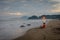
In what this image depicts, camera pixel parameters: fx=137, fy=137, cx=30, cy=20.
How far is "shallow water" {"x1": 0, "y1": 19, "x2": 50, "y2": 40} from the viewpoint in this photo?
2.00 m

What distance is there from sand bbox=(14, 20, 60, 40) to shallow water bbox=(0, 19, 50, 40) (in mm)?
70

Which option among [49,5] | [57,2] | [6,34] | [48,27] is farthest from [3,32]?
[57,2]

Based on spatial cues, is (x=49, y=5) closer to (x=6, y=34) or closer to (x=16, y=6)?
(x=16, y=6)

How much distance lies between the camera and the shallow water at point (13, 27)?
200cm

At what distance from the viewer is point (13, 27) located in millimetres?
2031

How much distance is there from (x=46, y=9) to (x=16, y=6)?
46 cm

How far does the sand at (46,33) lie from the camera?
1973 mm

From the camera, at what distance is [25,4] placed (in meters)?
2.09

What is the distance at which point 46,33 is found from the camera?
78.8 inches

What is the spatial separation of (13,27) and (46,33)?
493 mm

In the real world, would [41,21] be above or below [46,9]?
below

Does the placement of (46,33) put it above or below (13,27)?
below

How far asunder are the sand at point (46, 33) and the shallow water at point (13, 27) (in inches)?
2.7

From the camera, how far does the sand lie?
1973mm
